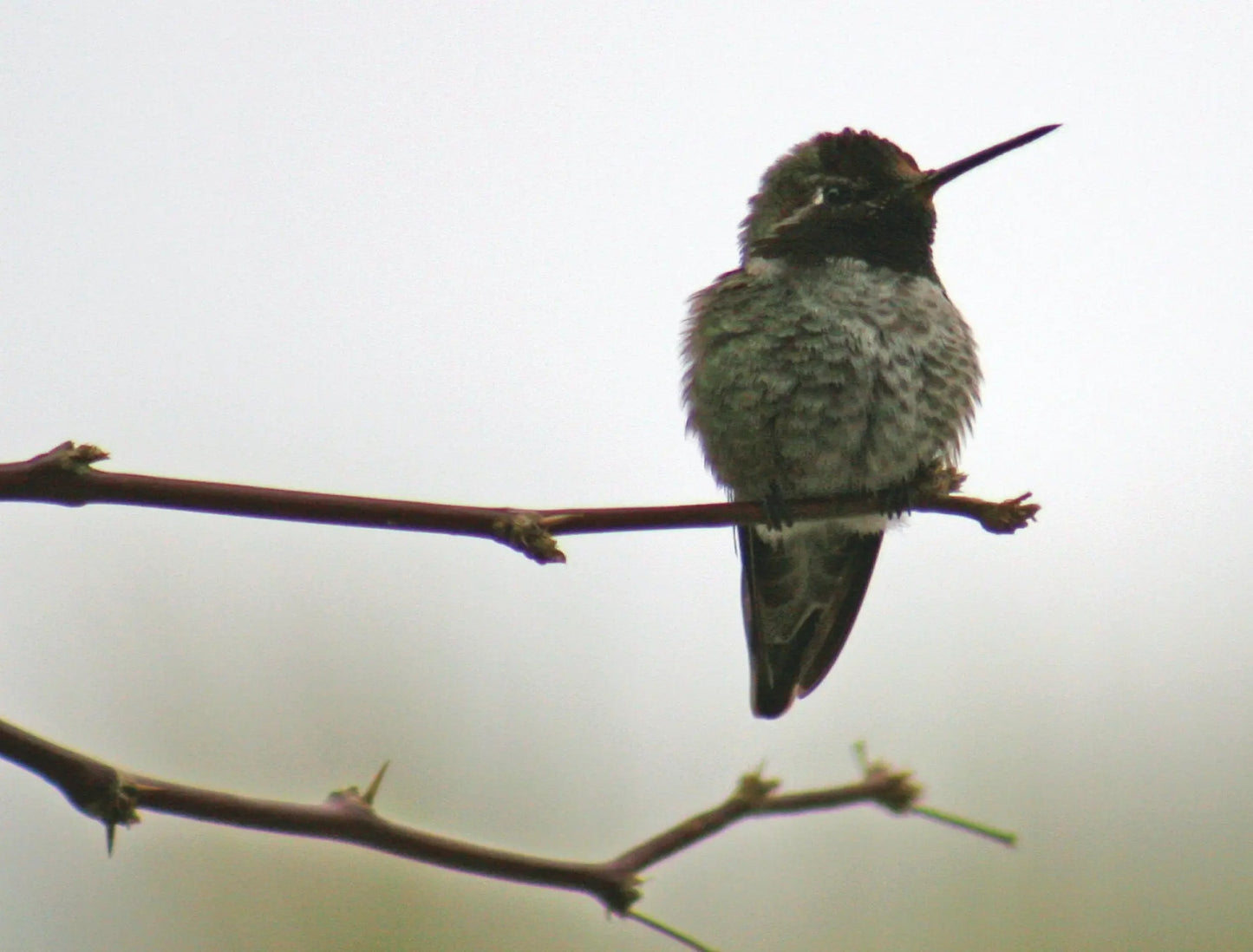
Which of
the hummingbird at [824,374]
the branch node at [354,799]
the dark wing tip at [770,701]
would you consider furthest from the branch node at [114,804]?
the dark wing tip at [770,701]

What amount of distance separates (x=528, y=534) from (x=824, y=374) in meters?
2.48

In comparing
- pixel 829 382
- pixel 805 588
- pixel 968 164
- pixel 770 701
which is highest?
pixel 968 164

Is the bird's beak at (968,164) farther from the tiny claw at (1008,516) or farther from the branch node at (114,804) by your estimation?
the branch node at (114,804)

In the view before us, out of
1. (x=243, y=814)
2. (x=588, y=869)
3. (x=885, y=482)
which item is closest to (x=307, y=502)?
(x=243, y=814)

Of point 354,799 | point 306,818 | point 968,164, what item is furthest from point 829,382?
point 306,818

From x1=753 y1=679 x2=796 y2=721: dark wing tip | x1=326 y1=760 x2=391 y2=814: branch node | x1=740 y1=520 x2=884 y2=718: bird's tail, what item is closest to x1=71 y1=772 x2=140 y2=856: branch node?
x1=326 y1=760 x2=391 y2=814: branch node

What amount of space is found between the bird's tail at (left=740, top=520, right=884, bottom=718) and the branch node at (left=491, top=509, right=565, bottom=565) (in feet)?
9.87

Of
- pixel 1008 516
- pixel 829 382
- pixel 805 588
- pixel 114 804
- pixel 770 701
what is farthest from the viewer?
pixel 805 588

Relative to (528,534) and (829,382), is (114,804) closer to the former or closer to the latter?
(528,534)

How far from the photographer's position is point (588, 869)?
1.52 metres

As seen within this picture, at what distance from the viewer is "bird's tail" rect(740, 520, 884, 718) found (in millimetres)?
4711

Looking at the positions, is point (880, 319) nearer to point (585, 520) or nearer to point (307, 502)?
point (585, 520)

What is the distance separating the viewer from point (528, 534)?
168 centimetres

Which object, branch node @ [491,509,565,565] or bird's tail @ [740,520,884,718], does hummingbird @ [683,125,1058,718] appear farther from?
branch node @ [491,509,565,565]
